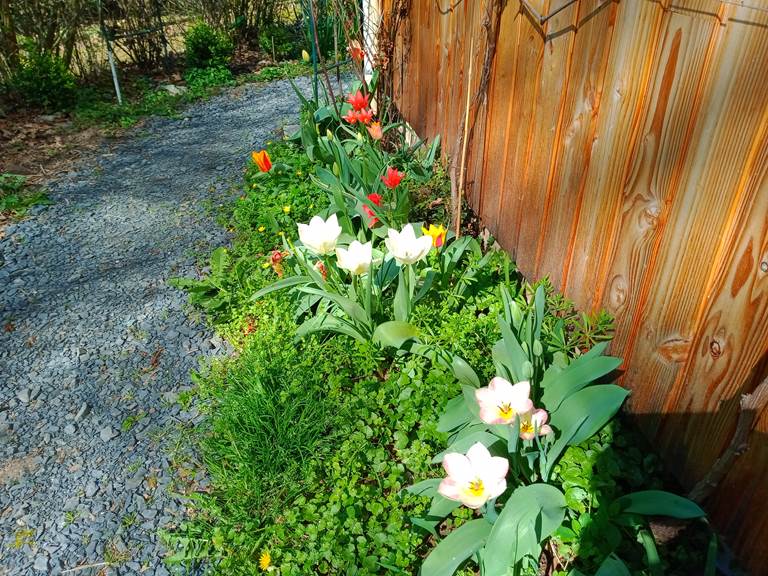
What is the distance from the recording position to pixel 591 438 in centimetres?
171

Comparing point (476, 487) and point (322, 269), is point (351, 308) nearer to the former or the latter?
point (322, 269)

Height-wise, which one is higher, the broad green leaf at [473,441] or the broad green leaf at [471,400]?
the broad green leaf at [471,400]

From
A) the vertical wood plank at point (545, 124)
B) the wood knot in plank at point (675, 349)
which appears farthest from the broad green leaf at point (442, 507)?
→ the vertical wood plank at point (545, 124)

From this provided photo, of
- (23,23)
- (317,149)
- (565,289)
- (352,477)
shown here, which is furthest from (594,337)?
(23,23)

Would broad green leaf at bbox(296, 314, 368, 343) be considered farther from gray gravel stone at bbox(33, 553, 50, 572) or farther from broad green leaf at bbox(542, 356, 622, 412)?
gray gravel stone at bbox(33, 553, 50, 572)

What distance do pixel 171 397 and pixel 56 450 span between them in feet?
1.45

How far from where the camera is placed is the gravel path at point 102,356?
189 centimetres

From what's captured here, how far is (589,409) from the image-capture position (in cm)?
155

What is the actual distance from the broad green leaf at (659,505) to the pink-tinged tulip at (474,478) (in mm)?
344

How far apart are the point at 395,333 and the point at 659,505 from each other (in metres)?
1.03

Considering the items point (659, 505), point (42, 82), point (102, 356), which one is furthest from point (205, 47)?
point (659, 505)

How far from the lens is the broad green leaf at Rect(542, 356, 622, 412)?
5.18 feet

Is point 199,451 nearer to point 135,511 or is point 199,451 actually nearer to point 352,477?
point 135,511

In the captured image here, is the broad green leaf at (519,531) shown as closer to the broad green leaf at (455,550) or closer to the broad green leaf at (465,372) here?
the broad green leaf at (455,550)
